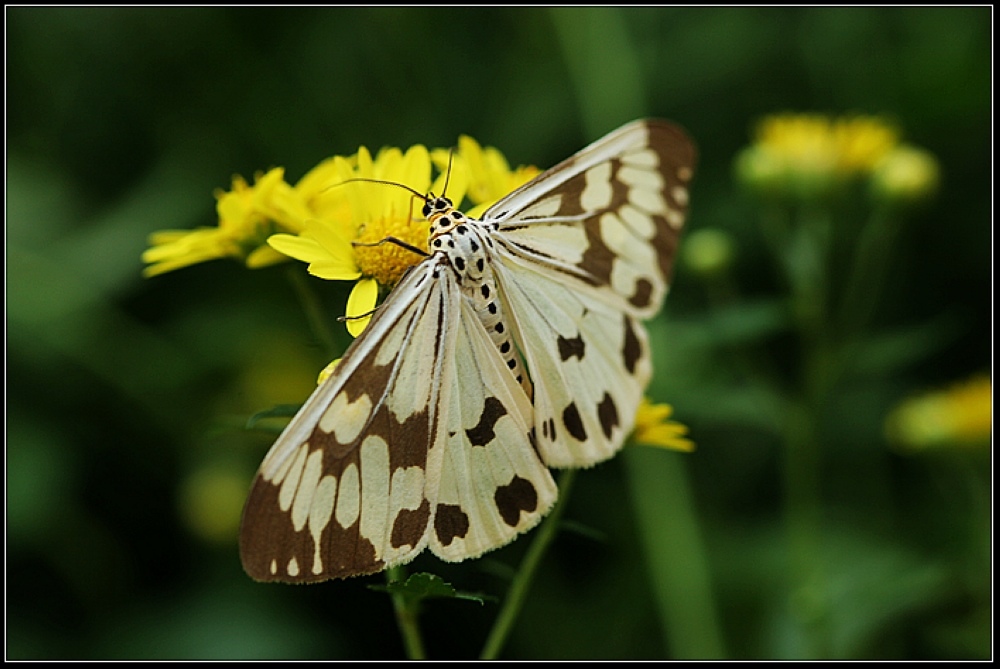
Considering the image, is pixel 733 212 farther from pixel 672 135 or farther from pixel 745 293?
pixel 672 135

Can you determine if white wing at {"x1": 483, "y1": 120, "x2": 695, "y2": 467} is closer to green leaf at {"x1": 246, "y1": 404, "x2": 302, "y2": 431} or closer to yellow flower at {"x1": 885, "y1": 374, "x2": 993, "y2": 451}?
green leaf at {"x1": 246, "y1": 404, "x2": 302, "y2": 431}

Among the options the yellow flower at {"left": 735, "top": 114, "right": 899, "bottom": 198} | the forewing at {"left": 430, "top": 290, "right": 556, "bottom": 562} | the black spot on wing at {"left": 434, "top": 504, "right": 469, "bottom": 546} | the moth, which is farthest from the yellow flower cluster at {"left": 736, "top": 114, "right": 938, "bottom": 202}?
the black spot on wing at {"left": 434, "top": 504, "right": 469, "bottom": 546}

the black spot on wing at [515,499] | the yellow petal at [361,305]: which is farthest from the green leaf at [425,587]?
the yellow petal at [361,305]

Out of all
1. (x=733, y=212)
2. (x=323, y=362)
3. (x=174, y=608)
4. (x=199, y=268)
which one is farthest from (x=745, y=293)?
(x=174, y=608)

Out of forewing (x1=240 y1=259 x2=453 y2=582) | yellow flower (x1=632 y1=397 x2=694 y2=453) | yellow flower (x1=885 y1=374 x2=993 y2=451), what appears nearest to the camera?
forewing (x1=240 y1=259 x2=453 y2=582)

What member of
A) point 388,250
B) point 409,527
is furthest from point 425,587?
point 388,250

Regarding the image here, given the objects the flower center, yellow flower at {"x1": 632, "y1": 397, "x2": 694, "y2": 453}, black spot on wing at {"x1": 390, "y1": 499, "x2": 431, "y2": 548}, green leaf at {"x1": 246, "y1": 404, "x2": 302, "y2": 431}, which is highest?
the flower center

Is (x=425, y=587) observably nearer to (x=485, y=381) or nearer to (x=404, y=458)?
(x=404, y=458)
